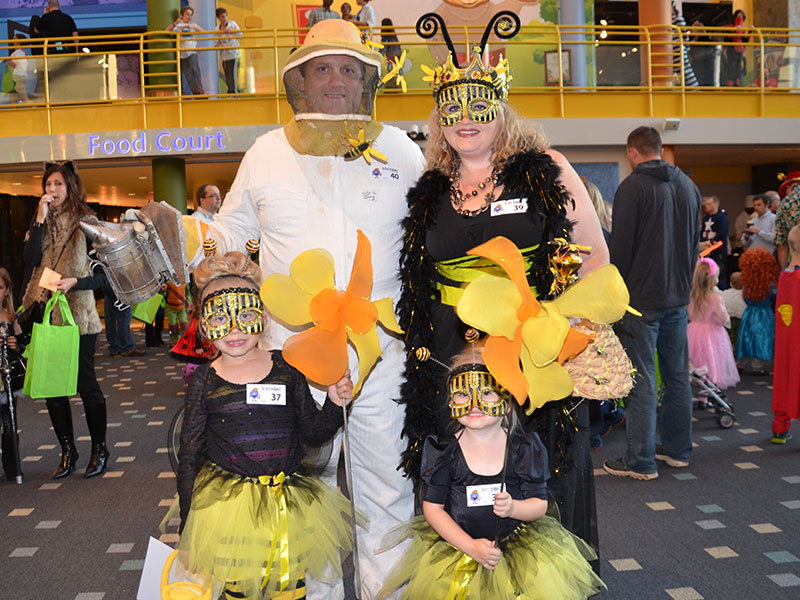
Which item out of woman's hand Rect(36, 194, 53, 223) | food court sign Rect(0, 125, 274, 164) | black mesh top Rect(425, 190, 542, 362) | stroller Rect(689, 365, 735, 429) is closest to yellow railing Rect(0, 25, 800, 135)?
food court sign Rect(0, 125, 274, 164)

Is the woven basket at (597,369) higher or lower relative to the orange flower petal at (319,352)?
lower

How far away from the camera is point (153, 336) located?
9.55 metres

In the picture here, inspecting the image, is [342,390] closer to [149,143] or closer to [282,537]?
[282,537]

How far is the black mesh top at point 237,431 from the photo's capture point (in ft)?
6.89

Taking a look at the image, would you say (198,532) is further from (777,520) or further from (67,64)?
(67,64)

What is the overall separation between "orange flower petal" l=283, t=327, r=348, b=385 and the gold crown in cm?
76

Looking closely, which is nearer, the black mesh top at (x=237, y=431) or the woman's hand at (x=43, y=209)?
the black mesh top at (x=237, y=431)

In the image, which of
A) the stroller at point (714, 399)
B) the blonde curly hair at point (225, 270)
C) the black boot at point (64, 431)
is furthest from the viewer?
the stroller at point (714, 399)

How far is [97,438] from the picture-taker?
428 cm

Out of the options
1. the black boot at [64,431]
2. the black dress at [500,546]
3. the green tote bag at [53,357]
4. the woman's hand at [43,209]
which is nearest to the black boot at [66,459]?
the black boot at [64,431]

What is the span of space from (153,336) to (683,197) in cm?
721

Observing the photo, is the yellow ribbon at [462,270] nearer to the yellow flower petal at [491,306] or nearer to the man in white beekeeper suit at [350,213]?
the man in white beekeeper suit at [350,213]

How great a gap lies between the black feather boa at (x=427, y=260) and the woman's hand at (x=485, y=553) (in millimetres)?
375

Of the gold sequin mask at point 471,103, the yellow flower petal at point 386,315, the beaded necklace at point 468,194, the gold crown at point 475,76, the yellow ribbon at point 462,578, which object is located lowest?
the yellow ribbon at point 462,578
